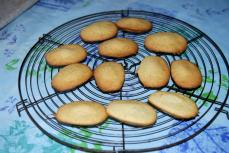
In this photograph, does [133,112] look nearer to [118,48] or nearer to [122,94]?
[122,94]

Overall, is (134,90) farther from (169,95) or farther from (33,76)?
(33,76)

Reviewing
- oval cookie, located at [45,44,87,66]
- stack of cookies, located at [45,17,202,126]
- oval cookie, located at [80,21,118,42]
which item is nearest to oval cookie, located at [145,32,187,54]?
stack of cookies, located at [45,17,202,126]

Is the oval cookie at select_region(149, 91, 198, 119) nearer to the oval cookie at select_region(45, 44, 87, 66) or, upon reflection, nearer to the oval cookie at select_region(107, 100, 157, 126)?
the oval cookie at select_region(107, 100, 157, 126)

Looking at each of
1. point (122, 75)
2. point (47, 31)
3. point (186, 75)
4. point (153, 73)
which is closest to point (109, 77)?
point (122, 75)

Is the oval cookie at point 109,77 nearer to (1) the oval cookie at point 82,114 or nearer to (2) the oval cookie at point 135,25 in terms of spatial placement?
(1) the oval cookie at point 82,114

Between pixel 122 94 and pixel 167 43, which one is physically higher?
pixel 167 43

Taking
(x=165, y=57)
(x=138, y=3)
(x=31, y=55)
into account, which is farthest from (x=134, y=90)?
(x=138, y=3)
